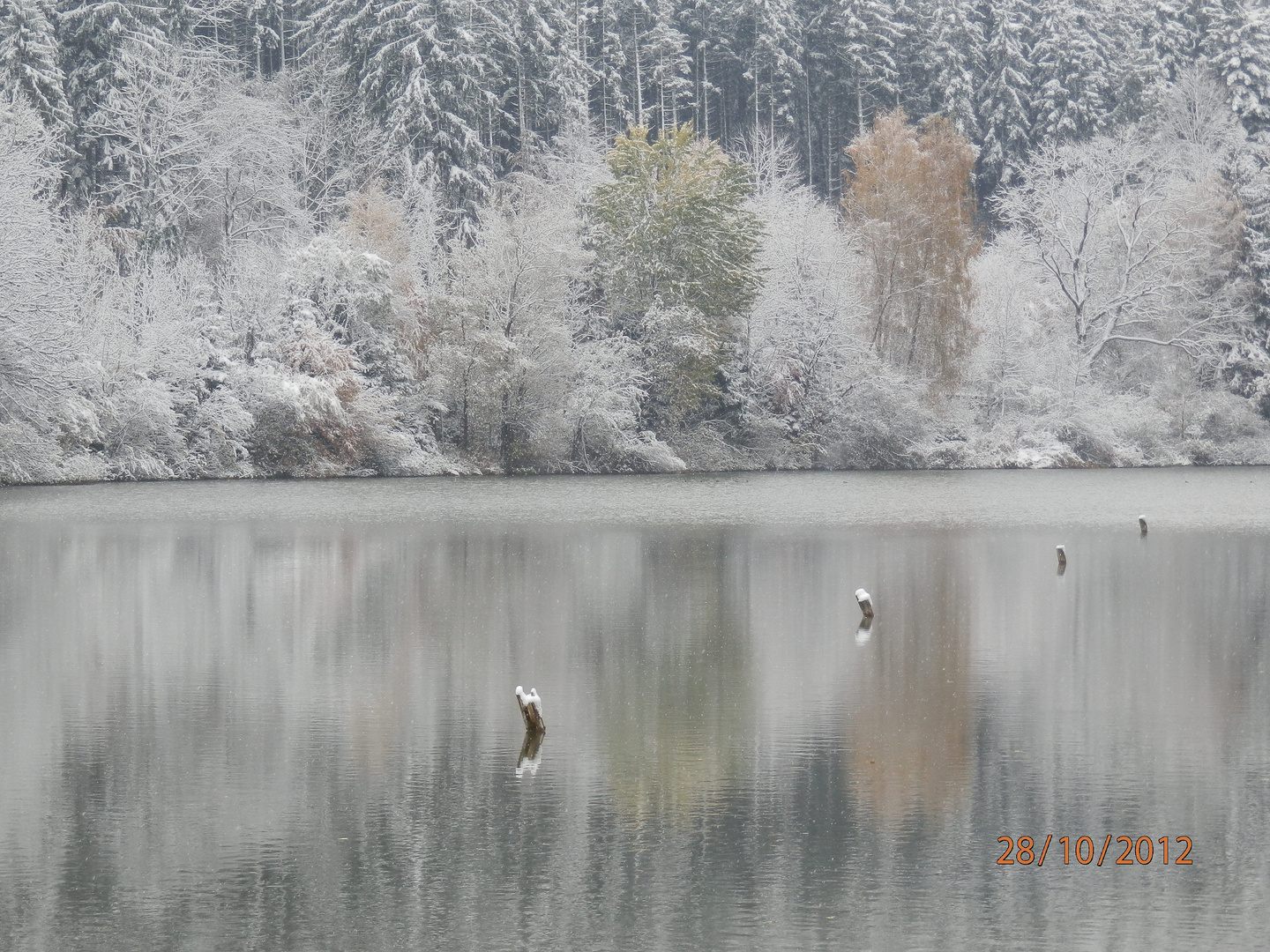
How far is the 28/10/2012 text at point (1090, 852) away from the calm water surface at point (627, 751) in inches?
2.7

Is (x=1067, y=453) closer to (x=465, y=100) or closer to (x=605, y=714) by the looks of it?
(x=465, y=100)

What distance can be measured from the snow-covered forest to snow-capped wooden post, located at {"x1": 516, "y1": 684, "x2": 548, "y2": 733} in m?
32.0

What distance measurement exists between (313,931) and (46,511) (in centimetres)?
2941

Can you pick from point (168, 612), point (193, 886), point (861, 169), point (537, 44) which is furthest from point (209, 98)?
point (193, 886)

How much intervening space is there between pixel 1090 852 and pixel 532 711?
4.68 m

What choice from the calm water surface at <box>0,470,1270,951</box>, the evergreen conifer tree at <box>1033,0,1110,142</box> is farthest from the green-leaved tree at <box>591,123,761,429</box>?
the evergreen conifer tree at <box>1033,0,1110,142</box>

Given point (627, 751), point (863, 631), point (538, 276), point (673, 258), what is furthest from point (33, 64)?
point (627, 751)

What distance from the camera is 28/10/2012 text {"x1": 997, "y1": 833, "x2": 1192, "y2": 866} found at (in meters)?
9.62

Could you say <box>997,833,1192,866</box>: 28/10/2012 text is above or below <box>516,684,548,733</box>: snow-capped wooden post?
below

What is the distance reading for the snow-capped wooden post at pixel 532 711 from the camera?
12.6 meters

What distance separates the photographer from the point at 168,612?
1983 centimetres

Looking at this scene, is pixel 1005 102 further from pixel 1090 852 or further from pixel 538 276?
pixel 1090 852

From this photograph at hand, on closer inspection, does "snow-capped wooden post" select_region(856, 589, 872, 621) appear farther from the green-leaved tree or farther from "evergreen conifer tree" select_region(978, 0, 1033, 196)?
"evergreen conifer tree" select_region(978, 0, 1033, 196)

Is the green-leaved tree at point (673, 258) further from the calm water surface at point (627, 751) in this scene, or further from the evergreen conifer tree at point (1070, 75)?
the evergreen conifer tree at point (1070, 75)
